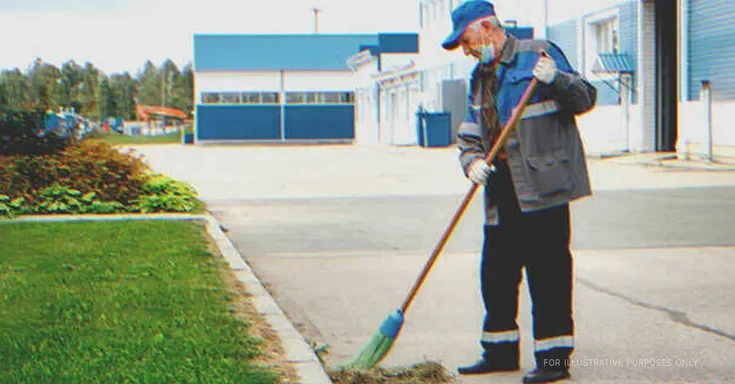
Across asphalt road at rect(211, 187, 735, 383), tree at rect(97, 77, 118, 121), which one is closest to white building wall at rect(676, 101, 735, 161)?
asphalt road at rect(211, 187, 735, 383)

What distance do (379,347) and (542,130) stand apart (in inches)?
51.4

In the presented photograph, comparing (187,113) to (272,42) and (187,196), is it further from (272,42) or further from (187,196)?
(187,196)

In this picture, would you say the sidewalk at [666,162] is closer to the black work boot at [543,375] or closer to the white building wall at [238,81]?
the black work boot at [543,375]

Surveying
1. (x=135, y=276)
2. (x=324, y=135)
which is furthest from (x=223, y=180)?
(x=324, y=135)

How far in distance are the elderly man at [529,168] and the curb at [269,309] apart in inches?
36.9

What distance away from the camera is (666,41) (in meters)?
28.9

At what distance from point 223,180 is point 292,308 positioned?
1627 cm

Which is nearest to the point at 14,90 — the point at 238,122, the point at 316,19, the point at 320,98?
the point at 238,122

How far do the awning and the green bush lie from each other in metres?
17.0

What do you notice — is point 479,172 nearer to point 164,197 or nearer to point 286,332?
point 286,332

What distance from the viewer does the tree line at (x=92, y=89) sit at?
1558 centimetres

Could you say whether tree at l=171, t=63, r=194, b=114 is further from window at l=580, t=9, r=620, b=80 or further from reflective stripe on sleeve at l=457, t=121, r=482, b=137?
reflective stripe on sleeve at l=457, t=121, r=482, b=137

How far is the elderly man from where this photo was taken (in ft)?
16.8

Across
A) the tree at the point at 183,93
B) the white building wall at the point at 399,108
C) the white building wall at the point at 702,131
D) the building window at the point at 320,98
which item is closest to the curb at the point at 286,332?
the white building wall at the point at 702,131
